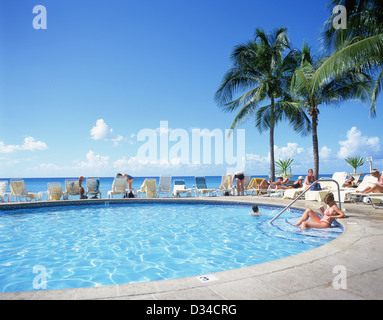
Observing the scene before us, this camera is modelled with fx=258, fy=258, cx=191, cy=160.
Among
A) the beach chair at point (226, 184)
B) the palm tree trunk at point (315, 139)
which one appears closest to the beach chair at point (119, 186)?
the beach chair at point (226, 184)

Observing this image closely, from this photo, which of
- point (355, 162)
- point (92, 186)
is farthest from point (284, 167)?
point (92, 186)

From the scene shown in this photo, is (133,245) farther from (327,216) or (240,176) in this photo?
(240,176)

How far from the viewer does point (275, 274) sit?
97.7 inches

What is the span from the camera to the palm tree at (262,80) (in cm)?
1479

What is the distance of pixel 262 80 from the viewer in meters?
14.9

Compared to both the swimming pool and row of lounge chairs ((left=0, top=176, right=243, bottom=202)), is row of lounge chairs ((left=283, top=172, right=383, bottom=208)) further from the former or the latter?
row of lounge chairs ((left=0, top=176, right=243, bottom=202))

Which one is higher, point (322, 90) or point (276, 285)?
point (322, 90)

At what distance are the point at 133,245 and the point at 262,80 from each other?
41.6 ft

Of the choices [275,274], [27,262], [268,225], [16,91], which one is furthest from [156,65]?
[275,274]

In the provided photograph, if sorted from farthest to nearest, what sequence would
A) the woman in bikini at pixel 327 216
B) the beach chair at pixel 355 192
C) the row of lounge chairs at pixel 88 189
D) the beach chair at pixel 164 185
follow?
the beach chair at pixel 164 185, the row of lounge chairs at pixel 88 189, the beach chair at pixel 355 192, the woman in bikini at pixel 327 216

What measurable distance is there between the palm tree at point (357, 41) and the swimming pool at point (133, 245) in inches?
188

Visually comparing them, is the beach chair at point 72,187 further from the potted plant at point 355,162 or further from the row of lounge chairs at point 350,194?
the potted plant at point 355,162

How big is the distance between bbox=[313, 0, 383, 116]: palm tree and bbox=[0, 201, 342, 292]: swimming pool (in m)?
4.78

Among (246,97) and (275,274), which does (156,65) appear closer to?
(246,97)
